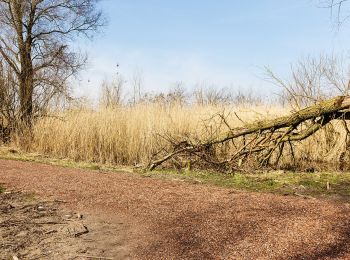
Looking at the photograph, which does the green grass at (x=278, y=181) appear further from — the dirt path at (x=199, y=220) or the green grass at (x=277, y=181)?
the dirt path at (x=199, y=220)

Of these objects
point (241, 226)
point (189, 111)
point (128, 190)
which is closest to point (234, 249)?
point (241, 226)

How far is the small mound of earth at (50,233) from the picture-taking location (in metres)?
2.89

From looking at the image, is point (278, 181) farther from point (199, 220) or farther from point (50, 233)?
point (50, 233)

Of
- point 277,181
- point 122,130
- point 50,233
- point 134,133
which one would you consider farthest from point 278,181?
point 122,130

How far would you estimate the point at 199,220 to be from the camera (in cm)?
365

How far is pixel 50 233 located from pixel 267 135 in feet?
13.5

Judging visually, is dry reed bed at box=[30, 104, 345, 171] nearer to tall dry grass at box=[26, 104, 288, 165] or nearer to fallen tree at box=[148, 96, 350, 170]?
tall dry grass at box=[26, 104, 288, 165]

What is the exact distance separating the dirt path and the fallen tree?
5.01 ft

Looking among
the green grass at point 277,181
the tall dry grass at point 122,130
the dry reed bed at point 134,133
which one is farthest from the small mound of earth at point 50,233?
the tall dry grass at point 122,130

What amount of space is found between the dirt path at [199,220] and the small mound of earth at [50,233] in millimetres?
42

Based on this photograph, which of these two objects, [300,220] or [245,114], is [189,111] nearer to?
[245,114]

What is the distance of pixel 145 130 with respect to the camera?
8625mm

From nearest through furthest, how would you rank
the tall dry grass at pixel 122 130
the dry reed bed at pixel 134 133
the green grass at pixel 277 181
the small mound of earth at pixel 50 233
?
the small mound of earth at pixel 50 233 → the green grass at pixel 277 181 → the dry reed bed at pixel 134 133 → the tall dry grass at pixel 122 130

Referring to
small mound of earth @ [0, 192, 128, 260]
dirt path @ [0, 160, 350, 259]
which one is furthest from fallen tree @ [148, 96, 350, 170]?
small mound of earth @ [0, 192, 128, 260]
